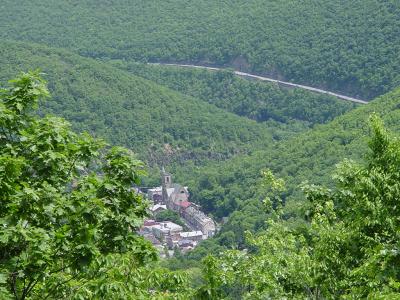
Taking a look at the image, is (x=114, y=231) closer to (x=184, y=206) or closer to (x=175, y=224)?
(x=175, y=224)

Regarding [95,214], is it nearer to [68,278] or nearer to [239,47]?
[68,278]

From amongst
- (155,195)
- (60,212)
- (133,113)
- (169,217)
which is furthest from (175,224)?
(60,212)

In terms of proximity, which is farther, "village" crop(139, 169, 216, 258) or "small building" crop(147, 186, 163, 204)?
"small building" crop(147, 186, 163, 204)

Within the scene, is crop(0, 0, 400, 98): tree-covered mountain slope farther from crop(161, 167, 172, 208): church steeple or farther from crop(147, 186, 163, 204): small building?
crop(147, 186, 163, 204): small building

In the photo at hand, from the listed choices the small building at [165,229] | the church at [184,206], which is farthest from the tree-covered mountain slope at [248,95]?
the small building at [165,229]

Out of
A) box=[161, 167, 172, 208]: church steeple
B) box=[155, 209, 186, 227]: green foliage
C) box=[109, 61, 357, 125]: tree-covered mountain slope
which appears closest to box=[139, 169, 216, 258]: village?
box=[161, 167, 172, 208]: church steeple

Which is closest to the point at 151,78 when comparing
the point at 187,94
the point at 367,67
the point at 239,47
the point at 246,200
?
the point at 187,94
